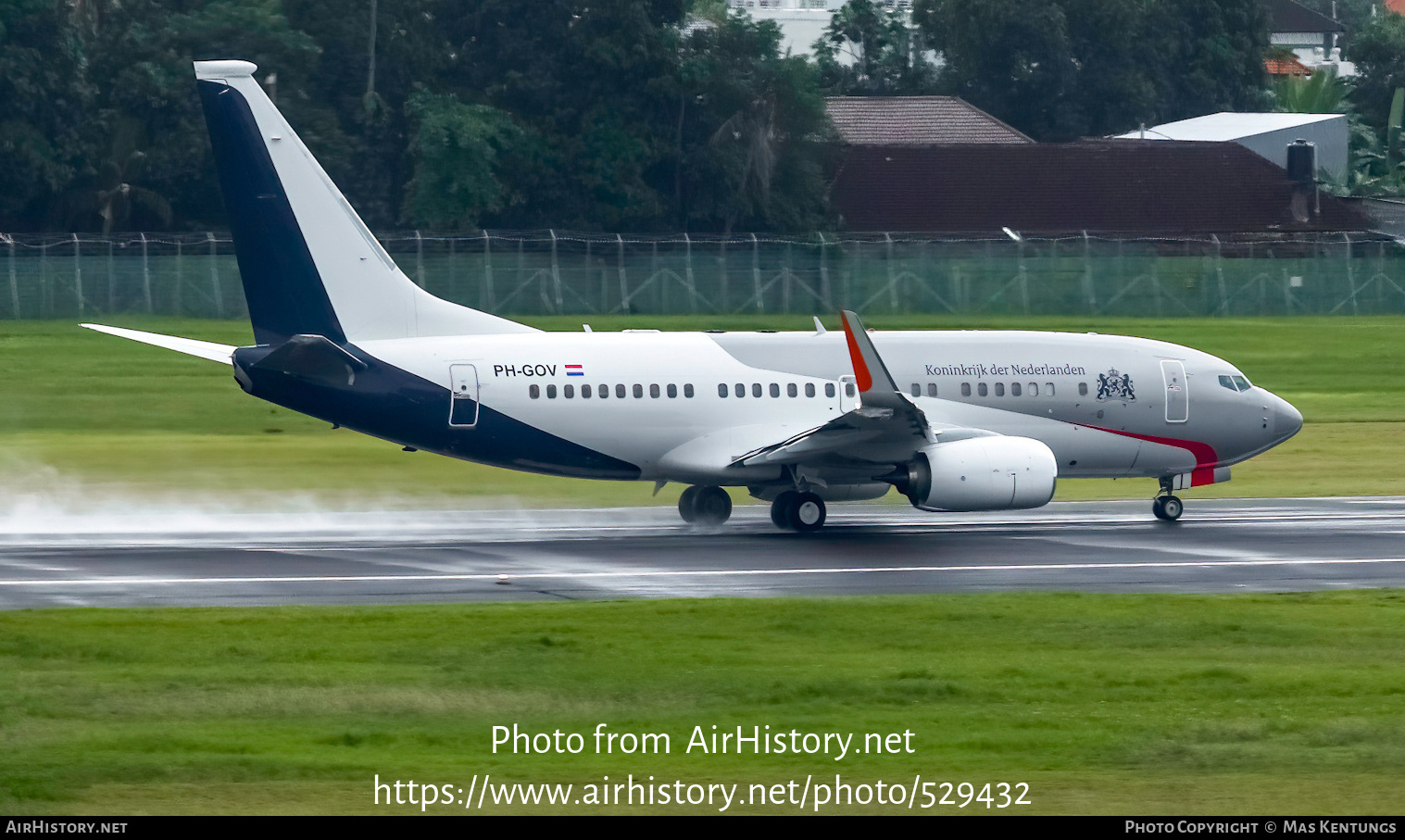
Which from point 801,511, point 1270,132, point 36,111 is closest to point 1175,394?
point 801,511

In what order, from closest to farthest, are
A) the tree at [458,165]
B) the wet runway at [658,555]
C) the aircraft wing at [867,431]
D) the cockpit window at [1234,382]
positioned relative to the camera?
the wet runway at [658,555], the aircraft wing at [867,431], the cockpit window at [1234,382], the tree at [458,165]

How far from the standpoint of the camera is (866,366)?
31.3m

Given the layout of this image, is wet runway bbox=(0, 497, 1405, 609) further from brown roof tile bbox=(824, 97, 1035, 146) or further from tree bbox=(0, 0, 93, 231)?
brown roof tile bbox=(824, 97, 1035, 146)

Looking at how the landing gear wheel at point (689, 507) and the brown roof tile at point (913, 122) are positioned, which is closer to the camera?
the landing gear wheel at point (689, 507)

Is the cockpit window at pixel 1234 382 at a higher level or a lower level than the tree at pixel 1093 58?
lower

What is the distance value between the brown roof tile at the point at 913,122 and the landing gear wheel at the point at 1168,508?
60.6m

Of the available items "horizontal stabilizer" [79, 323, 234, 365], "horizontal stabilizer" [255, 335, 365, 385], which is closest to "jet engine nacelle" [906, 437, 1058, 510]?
"horizontal stabilizer" [255, 335, 365, 385]

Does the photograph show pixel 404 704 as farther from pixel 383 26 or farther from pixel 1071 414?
pixel 383 26

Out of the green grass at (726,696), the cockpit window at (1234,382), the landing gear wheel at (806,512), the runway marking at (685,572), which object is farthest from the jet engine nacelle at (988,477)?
the cockpit window at (1234,382)

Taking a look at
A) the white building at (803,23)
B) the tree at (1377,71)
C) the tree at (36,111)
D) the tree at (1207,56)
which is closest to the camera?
the tree at (36,111)

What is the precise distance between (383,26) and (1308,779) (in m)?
72.5

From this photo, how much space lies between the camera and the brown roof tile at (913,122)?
96.2 m

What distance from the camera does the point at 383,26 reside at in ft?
273

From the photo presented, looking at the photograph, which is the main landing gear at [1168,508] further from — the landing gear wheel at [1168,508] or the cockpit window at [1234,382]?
the cockpit window at [1234,382]
